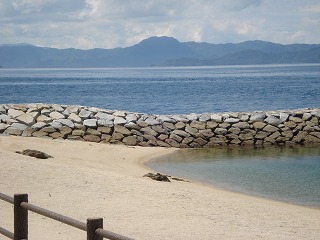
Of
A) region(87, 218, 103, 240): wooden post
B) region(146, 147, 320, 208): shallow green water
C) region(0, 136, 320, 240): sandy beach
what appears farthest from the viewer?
region(146, 147, 320, 208): shallow green water

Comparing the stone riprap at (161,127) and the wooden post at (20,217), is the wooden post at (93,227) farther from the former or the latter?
the stone riprap at (161,127)

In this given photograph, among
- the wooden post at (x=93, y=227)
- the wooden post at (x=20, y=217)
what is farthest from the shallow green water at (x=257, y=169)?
the wooden post at (x=93, y=227)

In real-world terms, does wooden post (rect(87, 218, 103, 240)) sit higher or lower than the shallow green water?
higher

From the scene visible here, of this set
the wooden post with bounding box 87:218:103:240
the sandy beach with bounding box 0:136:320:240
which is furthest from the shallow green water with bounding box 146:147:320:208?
the wooden post with bounding box 87:218:103:240

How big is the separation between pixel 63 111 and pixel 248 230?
44.2ft

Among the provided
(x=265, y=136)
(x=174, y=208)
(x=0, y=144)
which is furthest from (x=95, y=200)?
(x=265, y=136)

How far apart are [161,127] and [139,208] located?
11.7m

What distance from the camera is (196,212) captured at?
9984 mm

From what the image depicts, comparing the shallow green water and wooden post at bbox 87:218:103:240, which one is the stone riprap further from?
wooden post at bbox 87:218:103:240

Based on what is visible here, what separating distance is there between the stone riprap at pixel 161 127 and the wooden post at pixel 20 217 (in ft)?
46.9

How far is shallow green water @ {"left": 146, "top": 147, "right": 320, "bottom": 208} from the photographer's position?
13789mm

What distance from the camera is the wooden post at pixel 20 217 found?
5.90m

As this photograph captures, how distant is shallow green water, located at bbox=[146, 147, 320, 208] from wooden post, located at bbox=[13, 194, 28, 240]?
25.2 feet

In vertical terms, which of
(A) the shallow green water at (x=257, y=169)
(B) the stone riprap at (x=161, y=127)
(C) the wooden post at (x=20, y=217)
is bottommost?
(A) the shallow green water at (x=257, y=169)
